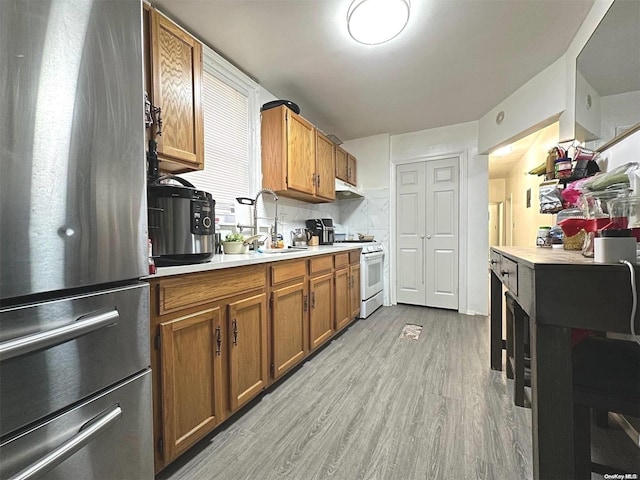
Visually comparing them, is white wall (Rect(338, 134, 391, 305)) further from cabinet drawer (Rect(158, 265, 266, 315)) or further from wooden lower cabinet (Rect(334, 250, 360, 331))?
cabinet drawer (Rect(158, 265, 266, 315))

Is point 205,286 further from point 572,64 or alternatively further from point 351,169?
point 351,169

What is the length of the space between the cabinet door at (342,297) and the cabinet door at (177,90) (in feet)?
5.36

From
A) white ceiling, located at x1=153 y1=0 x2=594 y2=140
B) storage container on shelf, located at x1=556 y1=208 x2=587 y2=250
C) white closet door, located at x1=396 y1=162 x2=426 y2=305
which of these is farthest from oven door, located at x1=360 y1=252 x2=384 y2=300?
storage container on shelf, located at x1=556 y1=208 x2=587 y2=250

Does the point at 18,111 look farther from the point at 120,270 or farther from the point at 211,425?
the point at 211,425

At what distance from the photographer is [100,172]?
74 centimetres

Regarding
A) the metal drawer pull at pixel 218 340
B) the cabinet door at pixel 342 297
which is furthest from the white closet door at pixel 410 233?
the metal drawer pull at pixel 218 340

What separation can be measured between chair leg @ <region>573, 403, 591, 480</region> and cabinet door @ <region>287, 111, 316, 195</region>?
2.33m

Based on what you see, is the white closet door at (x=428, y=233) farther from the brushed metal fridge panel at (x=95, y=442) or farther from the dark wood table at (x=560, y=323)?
the brushed metal fridge panel at (x=95, y=442)

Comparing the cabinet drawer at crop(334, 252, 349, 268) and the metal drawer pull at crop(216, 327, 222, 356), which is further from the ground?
the cabinet drawer at crop(334, 252, 349, 268)

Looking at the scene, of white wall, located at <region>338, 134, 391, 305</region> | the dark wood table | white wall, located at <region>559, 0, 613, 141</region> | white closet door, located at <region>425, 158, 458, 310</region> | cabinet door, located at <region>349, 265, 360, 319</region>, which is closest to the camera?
the dark wood table

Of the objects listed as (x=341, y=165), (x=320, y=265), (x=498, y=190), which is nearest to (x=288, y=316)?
(x=320, y=265)

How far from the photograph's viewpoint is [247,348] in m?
1.55

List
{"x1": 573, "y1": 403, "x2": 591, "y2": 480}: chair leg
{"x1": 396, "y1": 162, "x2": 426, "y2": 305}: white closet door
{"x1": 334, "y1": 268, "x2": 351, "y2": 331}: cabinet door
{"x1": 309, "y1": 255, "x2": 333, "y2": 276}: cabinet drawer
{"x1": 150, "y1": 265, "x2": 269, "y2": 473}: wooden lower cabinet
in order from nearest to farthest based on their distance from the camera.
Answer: {"x1": 573, "y1": 403, "x2": 591, "y2": 480}: chair leg
{"x1": 150, "y1": 265, "x2": 269, "y2": 473}: wooden lower cabinet
{"x1": 309, "y1": 255, "x2": 333, "y2": 276}: cabinet drawer
{"x1": 334, "y1": 268, "x2": 351, "y2": 331}: cabinet door
{"x1": 396, "y1": 162, "x2": 426, "y2": 305}: white closet door

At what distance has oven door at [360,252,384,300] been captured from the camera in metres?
3.31
